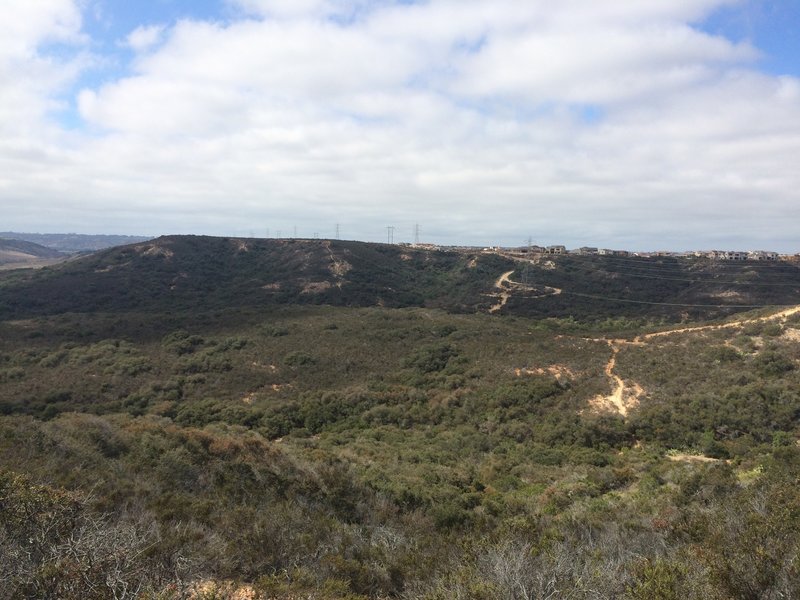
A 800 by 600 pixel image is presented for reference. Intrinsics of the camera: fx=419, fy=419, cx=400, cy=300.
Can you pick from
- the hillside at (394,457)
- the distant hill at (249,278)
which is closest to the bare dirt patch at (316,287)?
the distant hill at (249,278)

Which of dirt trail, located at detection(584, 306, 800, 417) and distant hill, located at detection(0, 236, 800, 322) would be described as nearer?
dirt trail, located at detection(584, 306, 800, 417)

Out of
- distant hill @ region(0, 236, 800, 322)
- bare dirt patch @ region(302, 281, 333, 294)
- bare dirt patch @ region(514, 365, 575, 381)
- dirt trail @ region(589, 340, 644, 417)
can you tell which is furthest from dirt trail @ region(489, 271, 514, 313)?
dirt trail @ region(589, 340, 644, 417)

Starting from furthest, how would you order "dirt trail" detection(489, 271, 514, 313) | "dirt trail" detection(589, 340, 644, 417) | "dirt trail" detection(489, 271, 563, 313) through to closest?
"dirt trail" detection(489, 271, 563, 313) < "dirt trail" detection(489, 271, 514, 313) < "dirt trail" detection(589, 340, 644, 417)

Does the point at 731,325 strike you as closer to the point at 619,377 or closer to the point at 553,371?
the point at 619,377

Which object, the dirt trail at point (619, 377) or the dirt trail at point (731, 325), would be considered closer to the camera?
the dirt trail at point (619, 377)

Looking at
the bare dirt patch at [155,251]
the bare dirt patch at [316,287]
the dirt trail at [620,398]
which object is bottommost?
the dirt trail at [620,398]

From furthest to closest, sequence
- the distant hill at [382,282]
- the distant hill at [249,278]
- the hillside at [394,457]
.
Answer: the distant hill at [249,278], the distant hill at [382,282], the hillside at [394,457]

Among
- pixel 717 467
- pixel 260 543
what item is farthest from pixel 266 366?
pixel 717 467

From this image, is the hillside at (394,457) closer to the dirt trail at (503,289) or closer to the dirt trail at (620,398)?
the dirt trail at (620,398)

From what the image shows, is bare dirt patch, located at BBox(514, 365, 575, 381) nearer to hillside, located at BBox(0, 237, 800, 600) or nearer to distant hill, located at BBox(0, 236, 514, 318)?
hillside, located at BBox(0, 237, 800, 600)

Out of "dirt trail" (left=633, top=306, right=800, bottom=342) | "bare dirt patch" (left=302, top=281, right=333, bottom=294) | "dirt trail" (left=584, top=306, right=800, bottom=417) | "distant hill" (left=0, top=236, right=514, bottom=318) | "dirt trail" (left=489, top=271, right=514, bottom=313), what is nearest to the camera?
"dirt trail" (left=584, top=306, right=800, bottom=417)
